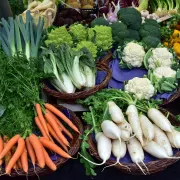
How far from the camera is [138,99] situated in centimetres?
197

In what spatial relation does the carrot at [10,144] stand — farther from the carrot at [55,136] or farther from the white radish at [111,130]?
the white radish at [111,130]

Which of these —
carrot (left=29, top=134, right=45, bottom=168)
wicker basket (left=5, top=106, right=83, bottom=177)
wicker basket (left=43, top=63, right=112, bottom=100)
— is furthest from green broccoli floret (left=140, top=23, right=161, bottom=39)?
carrot (left=29, top=134, right=45, bottom=168)

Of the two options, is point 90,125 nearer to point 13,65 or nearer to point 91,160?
point 91,160

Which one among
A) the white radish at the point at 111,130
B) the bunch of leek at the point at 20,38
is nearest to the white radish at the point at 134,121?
the white radish at the point at 111,130

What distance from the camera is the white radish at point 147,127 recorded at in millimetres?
1668

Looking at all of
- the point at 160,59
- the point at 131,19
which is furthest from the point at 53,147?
the point at 131,19

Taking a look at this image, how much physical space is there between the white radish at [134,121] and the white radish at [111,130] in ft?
0.35

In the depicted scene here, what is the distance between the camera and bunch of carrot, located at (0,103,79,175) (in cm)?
160

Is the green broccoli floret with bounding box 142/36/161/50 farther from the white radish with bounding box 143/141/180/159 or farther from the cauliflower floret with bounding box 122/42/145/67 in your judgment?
the white radish with bounding box 143/141/180/159

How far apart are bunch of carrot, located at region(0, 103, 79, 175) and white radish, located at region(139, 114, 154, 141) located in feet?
1.28

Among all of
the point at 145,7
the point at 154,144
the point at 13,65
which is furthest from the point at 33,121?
the point at 145,7

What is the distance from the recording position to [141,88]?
203cm

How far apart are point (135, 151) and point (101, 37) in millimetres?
1089

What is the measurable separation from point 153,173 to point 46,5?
2.13 metres
